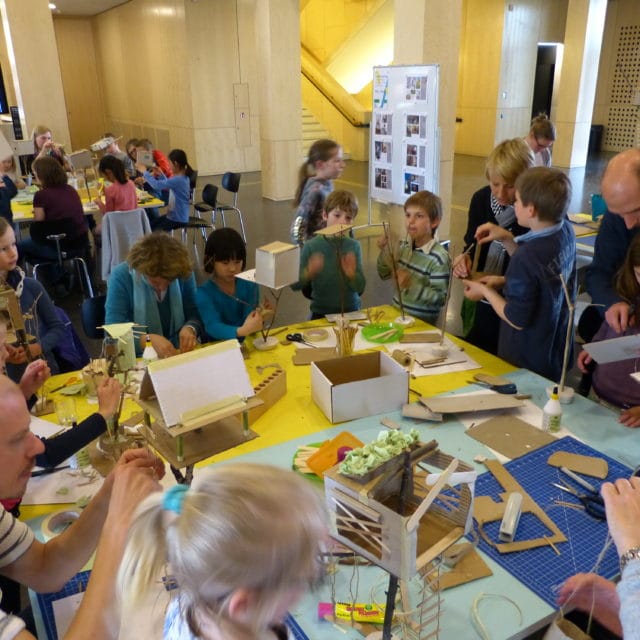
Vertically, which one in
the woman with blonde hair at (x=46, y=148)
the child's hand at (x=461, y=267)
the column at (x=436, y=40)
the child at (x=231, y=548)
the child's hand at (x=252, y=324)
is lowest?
the child's hand at (x=252, y=324)

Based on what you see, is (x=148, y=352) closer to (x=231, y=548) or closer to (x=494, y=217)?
(x=231, y=548)

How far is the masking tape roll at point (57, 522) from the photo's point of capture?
1671 millimetres

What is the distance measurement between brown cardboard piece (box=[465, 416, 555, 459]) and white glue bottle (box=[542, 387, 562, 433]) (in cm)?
3

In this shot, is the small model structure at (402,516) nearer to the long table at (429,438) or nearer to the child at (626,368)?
the long table at (429,438)

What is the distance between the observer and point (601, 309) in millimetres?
3158

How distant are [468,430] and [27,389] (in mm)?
1555

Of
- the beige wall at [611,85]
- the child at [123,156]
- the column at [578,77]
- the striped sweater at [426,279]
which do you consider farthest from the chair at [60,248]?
the beige wall at [611,85]

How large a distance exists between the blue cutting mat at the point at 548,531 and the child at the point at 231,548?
770mm

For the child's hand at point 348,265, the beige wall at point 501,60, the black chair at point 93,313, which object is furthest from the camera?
the beige wall at point 501,60

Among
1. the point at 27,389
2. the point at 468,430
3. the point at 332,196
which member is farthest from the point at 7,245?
the point at 468,430

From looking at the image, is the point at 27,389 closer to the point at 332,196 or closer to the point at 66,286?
the point at 332,196

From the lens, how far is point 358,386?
218 cm

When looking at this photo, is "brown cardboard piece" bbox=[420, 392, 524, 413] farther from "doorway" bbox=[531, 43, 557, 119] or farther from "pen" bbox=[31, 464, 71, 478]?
"doorway" bbox=[531, 43, 557, 119]

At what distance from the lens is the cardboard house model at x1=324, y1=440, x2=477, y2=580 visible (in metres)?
1.17
